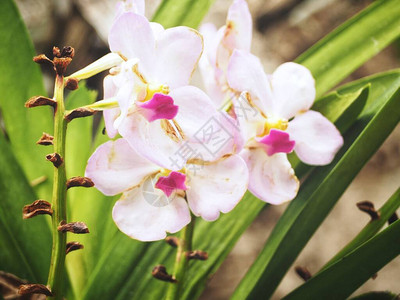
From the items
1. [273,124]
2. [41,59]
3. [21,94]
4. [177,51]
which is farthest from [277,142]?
[21,94]

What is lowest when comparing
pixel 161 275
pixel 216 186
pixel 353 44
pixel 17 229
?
pixel 17 229

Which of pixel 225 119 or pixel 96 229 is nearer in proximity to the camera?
pixel 225 119

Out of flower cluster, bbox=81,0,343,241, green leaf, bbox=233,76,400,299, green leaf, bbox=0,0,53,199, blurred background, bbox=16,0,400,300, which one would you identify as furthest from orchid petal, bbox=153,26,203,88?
blurred background, bbox=16,0,400,300

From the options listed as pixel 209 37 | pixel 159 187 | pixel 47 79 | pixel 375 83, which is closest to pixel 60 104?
pixel 159 187

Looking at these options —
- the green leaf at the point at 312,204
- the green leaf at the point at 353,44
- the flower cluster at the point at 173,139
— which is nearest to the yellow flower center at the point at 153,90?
the flower cluster at the point at 173,139

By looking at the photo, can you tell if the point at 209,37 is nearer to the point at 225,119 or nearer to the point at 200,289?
the point at 225,119

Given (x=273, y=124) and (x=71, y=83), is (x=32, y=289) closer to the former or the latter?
(x=71, y=83)
